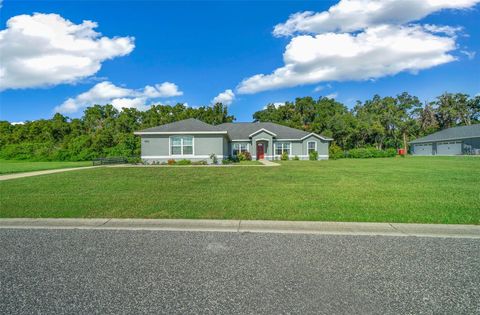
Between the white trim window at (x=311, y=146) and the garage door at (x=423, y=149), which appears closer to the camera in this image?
the white trim window at (x=311, y=146)

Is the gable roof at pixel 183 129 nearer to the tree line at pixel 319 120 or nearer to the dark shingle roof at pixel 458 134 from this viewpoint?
the tree line at pixel 319 120

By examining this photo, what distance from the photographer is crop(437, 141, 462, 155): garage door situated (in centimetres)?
4091

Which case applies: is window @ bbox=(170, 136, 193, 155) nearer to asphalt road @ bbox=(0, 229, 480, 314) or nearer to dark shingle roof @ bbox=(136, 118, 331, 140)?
dark shingle roof @ bbox=(136, 118, 331, 140)

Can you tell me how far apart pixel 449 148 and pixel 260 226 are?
165 ft

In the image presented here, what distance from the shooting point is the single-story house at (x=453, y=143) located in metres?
38.8

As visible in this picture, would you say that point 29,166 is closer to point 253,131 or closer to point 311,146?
point 253,131

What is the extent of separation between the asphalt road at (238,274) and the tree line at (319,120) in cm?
4150

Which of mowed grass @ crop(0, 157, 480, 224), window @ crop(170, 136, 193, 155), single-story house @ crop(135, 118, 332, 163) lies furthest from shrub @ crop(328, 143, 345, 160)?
mowed grass @ crop(0, 157, 480, 224)

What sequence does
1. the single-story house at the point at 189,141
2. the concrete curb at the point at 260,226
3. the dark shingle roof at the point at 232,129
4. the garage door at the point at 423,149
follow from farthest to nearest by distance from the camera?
the garage door at the point at 423,149 → the dark shingle roof at the point at 232,129 → the single-story house at the point at 189,141 → the concrete curb at the point at 260,226

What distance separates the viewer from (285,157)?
31.3 meters

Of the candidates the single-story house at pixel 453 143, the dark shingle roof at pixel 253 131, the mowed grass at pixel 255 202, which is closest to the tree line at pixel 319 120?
the single-story house at pixel 453 143

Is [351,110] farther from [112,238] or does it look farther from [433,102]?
[112,238]

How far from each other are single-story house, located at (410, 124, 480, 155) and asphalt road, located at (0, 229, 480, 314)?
46.5m

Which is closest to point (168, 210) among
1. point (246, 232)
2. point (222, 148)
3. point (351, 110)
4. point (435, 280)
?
point (246, 232)
